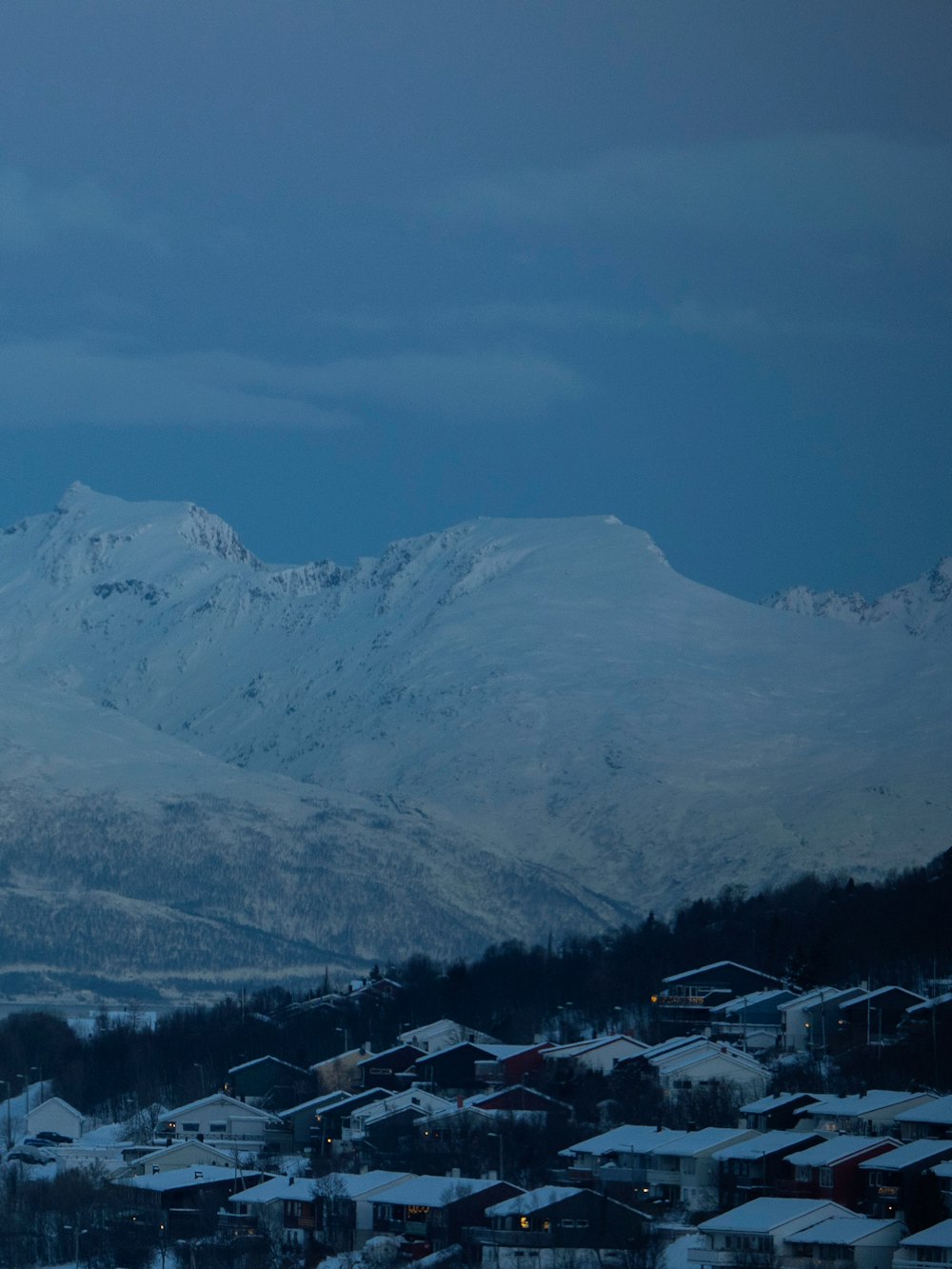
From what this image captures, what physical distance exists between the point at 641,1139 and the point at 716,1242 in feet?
28.9

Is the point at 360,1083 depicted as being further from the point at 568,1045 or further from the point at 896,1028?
the point at 896,1028

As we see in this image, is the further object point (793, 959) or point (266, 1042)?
point (266, 1042)

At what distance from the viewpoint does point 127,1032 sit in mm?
113125

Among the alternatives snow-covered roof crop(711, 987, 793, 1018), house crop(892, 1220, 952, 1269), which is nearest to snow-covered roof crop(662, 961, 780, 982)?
snow-covered roof crop(711, 987, 793, 1018)

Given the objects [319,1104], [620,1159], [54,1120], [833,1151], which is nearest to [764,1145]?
[833,1151]

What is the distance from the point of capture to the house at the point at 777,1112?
233 feet

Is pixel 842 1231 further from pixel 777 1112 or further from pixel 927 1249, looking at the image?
pixel 777 1112

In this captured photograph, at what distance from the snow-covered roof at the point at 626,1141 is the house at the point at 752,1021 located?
16.4 meters

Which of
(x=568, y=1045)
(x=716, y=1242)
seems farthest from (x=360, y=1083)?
(x=716, y=1242)

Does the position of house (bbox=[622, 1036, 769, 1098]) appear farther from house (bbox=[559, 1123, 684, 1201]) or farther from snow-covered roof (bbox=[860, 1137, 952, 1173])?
snow-covered roof (bbox=[860, 1137, 952, 1173])

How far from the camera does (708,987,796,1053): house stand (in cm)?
8781

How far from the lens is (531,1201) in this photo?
214 feet

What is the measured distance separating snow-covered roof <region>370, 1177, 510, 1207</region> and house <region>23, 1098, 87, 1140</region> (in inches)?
987

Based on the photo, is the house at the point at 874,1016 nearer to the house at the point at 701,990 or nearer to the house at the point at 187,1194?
the house at the point at 701,990
